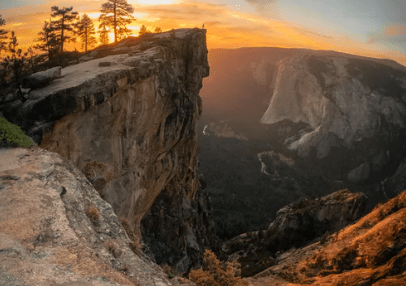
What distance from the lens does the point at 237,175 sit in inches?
4373

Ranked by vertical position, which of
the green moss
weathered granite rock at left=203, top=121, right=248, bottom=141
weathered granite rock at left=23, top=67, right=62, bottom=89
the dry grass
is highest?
weathered granite rock at left=23, top=67, right=62, bottom=89

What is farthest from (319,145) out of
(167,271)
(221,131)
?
(167,271)

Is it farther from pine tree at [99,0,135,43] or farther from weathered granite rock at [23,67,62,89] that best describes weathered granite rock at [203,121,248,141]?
weathered granite rock at [23,67,62,89]

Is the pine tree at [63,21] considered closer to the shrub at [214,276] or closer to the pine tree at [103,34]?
the pine tree at [103,34]

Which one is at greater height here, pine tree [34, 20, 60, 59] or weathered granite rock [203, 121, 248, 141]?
pine tree [34, 20, 60, 59]

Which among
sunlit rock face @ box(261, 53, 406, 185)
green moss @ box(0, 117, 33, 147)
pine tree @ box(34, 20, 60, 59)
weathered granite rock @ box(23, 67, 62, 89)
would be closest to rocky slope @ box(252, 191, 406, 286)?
green moss @ box(0, 117, 33, 147)

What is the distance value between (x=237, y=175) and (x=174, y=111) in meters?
82.3

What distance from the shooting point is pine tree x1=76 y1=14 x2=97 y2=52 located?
Result: 151 ft

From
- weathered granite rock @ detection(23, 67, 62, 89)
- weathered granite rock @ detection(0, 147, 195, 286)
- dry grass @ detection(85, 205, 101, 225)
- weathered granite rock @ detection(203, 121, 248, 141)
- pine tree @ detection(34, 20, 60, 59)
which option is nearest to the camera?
weathered granite rock @ detection(0, 147, 195, 286)

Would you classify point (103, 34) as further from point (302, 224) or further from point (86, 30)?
point (302, 224)

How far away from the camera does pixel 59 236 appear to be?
720 cm

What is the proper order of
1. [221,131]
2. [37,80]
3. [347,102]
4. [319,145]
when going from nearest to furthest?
[37,80], [319,145], [347,102], [221,131]

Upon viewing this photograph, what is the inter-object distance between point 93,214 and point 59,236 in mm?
1563

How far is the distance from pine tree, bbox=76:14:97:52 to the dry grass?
42.6 meters
